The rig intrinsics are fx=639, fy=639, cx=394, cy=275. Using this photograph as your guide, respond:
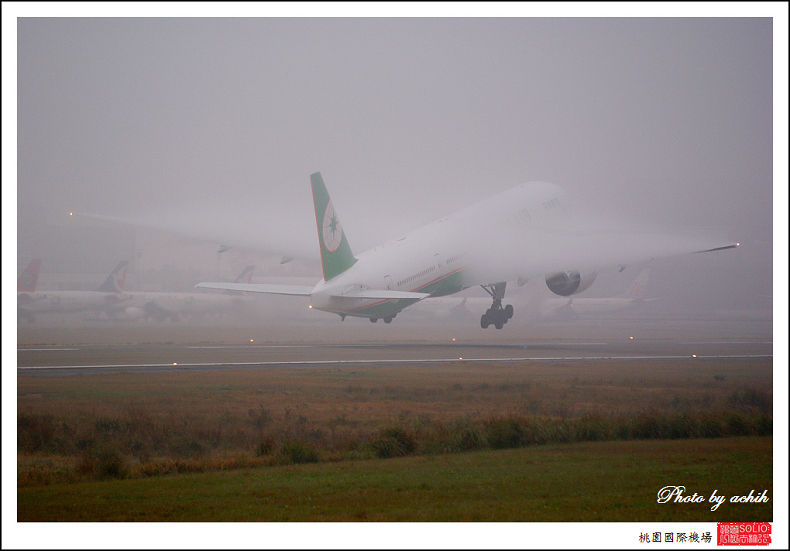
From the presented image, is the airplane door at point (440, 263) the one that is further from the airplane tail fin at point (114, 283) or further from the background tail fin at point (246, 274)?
the airplane tail fin at point (114, 283)

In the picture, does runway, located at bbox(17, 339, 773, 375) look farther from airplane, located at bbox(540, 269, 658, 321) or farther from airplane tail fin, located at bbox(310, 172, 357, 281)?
airplane, located at bbox(540, 269, 658, 321)

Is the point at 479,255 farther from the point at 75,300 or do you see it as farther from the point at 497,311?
the point at 75,300

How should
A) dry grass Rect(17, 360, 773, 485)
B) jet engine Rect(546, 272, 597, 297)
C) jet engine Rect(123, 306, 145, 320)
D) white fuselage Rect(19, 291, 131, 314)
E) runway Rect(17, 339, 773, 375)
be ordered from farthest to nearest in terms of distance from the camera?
jet engine Rect(123, 306, 145, 320), jet engine Rect(546, 272, 597, 297), white fuselage Rect(19, 291, 131, 314), runway Rect(17, 339, 773, 375), dry grass Rect(17, 360, 773, 485)

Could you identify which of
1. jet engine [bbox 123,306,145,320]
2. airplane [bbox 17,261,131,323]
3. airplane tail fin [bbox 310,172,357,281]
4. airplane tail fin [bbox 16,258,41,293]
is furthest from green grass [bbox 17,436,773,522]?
jet engine [bbox 123,306,145,320]

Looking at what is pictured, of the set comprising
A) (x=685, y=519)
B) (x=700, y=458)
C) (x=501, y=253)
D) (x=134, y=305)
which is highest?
(x=501, y=253)

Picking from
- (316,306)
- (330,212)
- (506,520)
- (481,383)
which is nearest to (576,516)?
(506,520)

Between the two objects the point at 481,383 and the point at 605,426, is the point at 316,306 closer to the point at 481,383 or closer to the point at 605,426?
the point at 481,383

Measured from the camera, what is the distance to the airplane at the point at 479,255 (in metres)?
20.0

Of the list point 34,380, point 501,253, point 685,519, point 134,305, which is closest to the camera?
point 685,519

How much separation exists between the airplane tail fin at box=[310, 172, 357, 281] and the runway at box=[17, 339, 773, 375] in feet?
11.2

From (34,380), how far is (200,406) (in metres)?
5.91

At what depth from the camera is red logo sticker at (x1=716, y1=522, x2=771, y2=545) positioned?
14312 mm

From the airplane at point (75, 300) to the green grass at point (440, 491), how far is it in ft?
27.4

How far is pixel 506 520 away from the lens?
1365 centimetres
